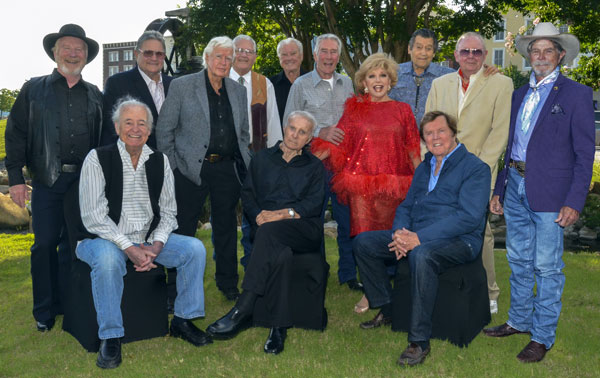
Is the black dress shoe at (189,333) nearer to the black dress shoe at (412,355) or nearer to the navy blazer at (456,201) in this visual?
the black dress shoe at (412,355)

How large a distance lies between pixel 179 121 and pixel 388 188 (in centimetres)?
196

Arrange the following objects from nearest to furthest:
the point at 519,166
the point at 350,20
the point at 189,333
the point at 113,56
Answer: the point at 519,166, the point at 189,333, the point at 350,20, the point at 113,56

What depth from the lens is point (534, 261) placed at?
4035 millimetres

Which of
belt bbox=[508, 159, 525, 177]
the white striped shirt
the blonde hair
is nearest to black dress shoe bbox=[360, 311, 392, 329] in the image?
belt bbox=[508, 159, 525, 177]

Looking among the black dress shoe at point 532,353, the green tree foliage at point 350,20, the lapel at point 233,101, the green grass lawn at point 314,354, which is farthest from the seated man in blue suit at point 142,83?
the green tree foliage at point 350,20

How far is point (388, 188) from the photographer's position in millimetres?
4766

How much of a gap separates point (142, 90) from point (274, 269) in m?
2.10

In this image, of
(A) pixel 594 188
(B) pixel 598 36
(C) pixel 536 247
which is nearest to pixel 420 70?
(C) pixel 536 247

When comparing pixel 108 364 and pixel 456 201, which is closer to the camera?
pixel 108 364

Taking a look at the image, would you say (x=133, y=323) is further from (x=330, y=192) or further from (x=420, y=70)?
(x=420, y=70)

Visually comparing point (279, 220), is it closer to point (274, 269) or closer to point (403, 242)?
point (274, 269)

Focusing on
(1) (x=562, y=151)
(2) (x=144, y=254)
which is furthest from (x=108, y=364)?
(1) (x=562, y=151)

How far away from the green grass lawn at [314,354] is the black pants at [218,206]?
44 centimetres

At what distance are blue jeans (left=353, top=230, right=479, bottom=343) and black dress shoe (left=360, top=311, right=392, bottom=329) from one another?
19 cm
